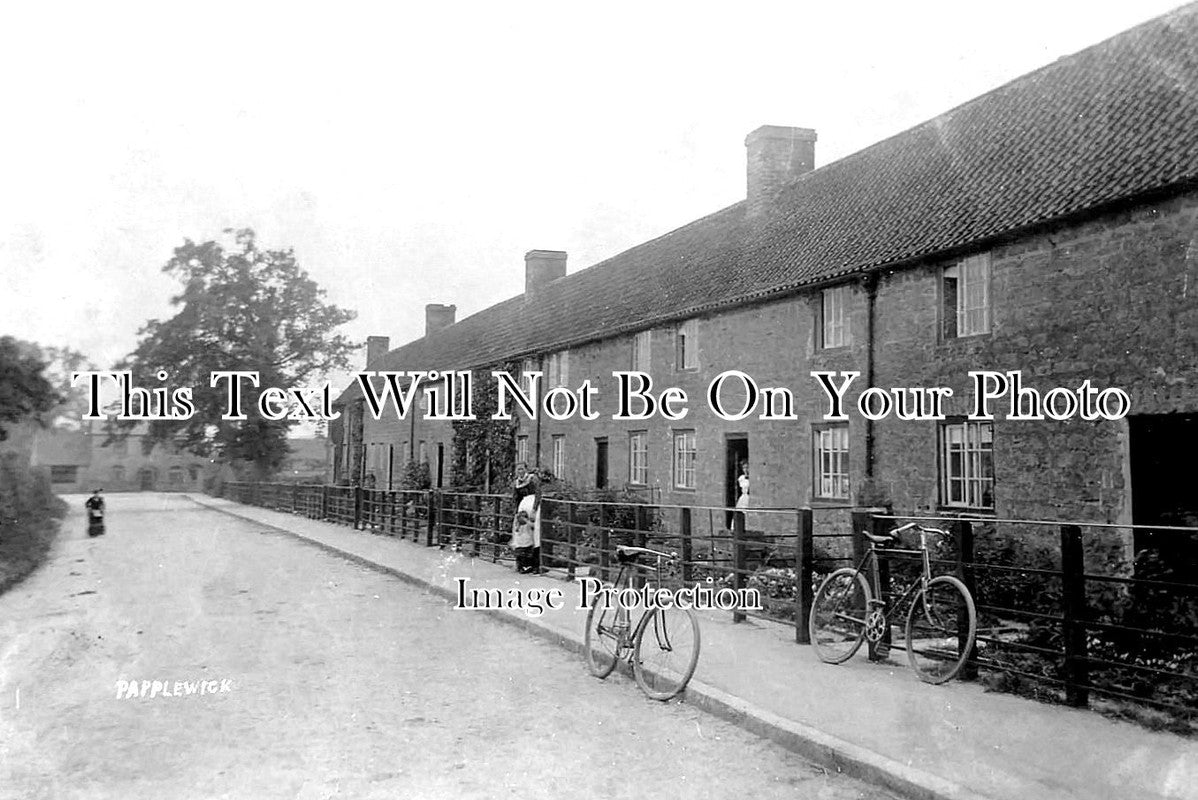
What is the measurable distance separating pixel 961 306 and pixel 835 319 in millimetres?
2551

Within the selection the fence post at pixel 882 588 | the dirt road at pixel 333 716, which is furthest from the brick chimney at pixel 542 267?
the fence post at pixel 882 588

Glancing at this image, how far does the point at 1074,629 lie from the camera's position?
5.67m

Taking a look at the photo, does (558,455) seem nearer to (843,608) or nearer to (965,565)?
(843,608)

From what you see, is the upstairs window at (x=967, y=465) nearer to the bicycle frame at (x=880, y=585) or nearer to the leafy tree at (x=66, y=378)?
the bicycle frame at (x=880, y=585)

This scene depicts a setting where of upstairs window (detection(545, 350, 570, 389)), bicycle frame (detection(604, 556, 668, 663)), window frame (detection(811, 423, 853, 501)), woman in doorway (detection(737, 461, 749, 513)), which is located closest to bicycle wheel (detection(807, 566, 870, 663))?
bicycle frame (detection(604, 556, 668, 663))

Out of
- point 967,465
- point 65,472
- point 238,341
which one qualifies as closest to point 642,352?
point 967,465

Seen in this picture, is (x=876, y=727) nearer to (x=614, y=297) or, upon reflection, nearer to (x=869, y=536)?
(x=869, y=536)

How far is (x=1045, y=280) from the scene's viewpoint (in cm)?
1173

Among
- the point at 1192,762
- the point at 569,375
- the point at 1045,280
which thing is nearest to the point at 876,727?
the point at 1192,762

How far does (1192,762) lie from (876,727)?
5.02 feet

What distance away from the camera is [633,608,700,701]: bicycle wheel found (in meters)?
6.37

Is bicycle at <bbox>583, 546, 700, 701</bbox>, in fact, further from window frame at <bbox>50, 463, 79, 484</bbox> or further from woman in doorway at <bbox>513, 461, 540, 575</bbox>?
window frame at <bbox>50, 463, 79, 484</bbox>

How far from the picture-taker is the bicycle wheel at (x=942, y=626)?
6277 millimetres

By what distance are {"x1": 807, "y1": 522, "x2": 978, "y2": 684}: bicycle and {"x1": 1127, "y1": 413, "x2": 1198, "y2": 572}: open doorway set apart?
4.06 m
